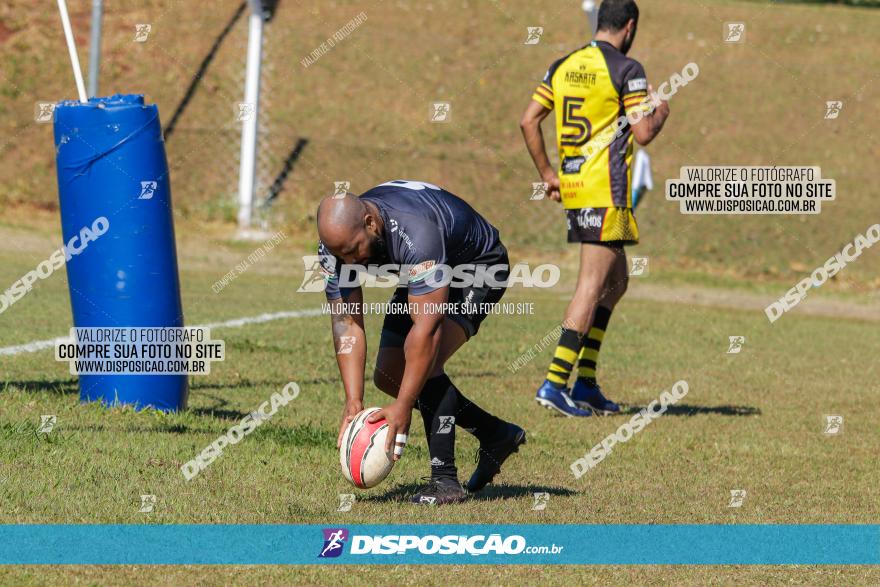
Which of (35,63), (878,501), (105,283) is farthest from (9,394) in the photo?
(35,63)

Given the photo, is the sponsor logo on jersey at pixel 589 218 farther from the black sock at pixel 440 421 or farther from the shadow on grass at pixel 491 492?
the black sock at pixel 440 421

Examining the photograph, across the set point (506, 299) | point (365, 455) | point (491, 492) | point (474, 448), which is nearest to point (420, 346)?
point (365, 455)

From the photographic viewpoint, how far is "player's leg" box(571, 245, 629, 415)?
8773mm

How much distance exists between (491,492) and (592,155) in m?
3.22

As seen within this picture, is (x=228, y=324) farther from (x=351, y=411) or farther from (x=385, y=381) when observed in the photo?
(x=351, y=411)

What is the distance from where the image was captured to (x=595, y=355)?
8922 mm

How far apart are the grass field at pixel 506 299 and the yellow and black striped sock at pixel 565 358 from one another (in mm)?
334

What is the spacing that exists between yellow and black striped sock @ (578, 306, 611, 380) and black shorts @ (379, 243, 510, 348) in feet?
9.80

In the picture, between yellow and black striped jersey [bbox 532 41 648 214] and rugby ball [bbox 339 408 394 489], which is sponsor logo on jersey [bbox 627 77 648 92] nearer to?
yellow and black striped jersey [bbox 532 41 648 214]

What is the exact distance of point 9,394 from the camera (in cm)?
767

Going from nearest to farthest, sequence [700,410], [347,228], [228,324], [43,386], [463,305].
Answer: [347,228]
[463,305]
[43,386]
[700,410]
[228,324]

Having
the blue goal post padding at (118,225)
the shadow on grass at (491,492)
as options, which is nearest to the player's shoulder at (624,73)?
the blue goal post padding at (118,225)

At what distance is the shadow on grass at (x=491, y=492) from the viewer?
5895 mm

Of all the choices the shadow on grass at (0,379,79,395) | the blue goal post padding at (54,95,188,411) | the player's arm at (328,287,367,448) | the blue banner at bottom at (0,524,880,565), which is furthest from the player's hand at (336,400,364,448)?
the shadow on grass at (0,379,79,395)
